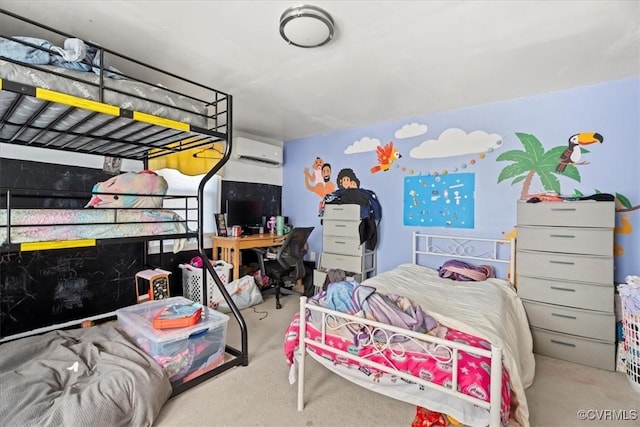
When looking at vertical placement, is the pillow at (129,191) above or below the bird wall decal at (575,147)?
below

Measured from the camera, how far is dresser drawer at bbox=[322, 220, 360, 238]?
11.0 feet

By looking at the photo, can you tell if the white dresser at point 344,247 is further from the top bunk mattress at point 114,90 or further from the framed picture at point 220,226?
the top bunk mattress at point 114,90

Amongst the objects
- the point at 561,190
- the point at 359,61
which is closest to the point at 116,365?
the point at 359,61

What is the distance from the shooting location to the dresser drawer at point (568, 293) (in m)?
2.19

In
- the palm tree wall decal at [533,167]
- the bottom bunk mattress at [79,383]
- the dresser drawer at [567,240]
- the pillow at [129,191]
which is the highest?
the palm tree wall decal at [533,167]

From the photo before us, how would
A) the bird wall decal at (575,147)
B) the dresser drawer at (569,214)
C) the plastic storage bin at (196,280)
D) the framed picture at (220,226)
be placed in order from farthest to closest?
1. the framed picture at (220,226)
2. the plastic storage bin at (196,280)
3. the bird wall decal at (575,147)
4. the dresser drawer at (569,214)

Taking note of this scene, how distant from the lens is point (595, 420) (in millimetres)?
1680

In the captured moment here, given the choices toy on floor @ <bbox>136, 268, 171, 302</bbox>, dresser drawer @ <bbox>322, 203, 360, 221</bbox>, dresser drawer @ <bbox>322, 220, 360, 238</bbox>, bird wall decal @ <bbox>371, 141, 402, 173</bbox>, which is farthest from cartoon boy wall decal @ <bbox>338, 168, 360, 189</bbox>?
toy on floor @ <bbox>136, 268, 171, 302</bbox>

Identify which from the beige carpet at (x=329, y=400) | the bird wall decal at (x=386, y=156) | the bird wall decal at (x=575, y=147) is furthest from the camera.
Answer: the bird wall decal at (x=386, y=156)

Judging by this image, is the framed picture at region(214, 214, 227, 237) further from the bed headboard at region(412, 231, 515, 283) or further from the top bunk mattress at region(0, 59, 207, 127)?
the bed headboard at region(412, 231, 515, 283)

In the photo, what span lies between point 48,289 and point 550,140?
4.56m

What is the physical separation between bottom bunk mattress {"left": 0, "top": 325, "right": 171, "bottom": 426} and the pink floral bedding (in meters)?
0.81

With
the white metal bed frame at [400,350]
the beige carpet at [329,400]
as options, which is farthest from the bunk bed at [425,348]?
the beige carpet at [329,400]

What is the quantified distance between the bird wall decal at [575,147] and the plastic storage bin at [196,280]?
11.4ft
